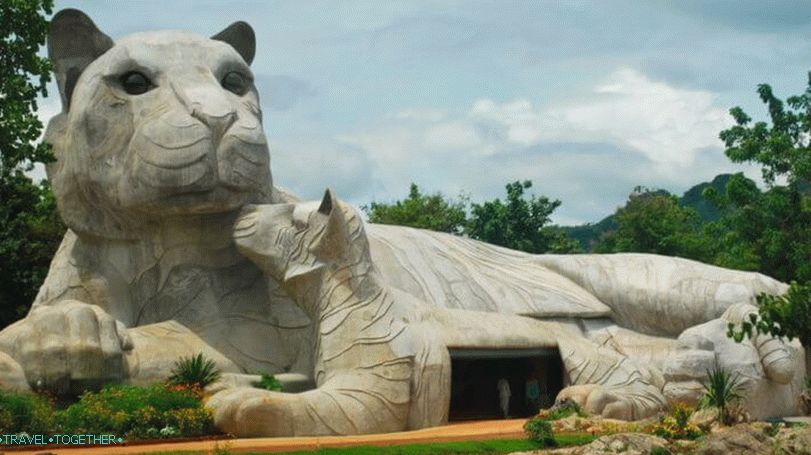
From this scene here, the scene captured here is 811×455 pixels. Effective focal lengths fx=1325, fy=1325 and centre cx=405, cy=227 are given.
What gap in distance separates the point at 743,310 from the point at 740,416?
2.44 metres

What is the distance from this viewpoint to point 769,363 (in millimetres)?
19219

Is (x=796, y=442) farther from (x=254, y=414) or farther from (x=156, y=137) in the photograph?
(x=156, y=137)

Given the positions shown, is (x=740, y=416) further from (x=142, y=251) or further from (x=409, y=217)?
(x=409, y=217)

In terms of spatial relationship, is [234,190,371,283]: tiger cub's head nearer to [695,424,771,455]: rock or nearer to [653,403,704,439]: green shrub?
[653,403,704,439]: green shrub

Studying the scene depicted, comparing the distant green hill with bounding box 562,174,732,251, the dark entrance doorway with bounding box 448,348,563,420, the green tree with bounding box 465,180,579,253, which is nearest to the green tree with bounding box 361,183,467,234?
the green tree with bounding box 465,180,579,253

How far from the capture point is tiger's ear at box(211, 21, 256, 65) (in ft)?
63.8

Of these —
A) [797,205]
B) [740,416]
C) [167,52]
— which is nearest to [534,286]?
[740,416]

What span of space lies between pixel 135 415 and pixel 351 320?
2.97 meters

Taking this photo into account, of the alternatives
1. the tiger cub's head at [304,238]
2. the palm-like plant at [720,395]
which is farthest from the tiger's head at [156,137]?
the palm-like plant at [720,395]

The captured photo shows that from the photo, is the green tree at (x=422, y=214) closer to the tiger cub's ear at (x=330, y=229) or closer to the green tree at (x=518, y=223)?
the green tree at (x=518, y=223)

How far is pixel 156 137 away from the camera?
53.8 feet

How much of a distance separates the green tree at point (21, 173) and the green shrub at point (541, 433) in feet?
28.0

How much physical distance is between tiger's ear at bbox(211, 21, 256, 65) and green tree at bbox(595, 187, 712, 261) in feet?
72.8

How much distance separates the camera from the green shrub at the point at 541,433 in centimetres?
1510
